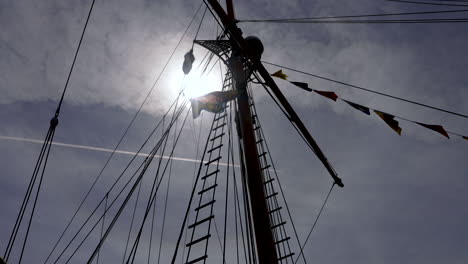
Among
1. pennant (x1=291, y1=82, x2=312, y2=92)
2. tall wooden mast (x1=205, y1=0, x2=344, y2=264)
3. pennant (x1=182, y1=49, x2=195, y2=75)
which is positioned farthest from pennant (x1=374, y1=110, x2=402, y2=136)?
pennant (x1=182, y1=49, x2=195, y2=75)

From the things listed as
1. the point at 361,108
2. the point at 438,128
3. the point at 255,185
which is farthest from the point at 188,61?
the point at 438,128

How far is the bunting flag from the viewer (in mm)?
9742

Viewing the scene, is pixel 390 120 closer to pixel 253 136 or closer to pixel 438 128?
pixel 438 128

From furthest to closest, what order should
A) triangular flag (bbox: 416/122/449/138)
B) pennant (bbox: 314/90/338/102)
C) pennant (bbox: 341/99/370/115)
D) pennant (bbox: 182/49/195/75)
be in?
1. pennant (bbox: 182/49/195/75)
2. pennant (bbox: 314/90/338/102)
3. pennant (bbox: 341/99/370/115)
4. triangular flag (bbox: 416/122/449/138)

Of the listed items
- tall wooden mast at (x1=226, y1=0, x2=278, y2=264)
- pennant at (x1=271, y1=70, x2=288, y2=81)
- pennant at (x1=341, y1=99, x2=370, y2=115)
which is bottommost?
tall wooden mast at (x1=226, y1=0, x2=278, y2=264)

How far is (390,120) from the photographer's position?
836 centimetres

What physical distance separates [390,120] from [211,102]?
216 inches

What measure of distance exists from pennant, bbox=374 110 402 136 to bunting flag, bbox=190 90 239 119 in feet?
15.3

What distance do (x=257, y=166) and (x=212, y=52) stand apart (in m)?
5.85

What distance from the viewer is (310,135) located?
35.9 feet

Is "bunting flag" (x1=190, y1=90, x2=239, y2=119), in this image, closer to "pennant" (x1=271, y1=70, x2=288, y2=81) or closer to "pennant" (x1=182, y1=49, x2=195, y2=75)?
"pennant" (x1=182, y1=49, x2=195, y2=75)

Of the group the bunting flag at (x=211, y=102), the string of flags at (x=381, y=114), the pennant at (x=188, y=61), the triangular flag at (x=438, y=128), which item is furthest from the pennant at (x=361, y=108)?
the pennant at (x=188, y=61)

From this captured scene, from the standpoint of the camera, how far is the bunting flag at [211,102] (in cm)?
974

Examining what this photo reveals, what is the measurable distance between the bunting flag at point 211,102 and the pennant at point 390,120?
4.65 m
